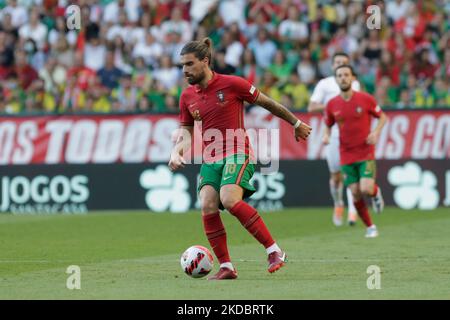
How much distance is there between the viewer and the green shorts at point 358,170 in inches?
638

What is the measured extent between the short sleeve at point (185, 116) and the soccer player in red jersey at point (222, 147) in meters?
0.03

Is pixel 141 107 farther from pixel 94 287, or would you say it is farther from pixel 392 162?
pixel 94 287

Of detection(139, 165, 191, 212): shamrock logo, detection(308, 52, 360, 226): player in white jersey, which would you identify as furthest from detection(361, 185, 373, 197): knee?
detection(139, 165, 191, 212): shamrock logo

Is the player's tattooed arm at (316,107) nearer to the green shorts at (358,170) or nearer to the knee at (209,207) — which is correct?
the green shorts at (358,170)

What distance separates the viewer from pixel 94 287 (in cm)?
1003

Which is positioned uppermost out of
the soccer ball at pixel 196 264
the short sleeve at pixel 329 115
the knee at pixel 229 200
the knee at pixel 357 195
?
the short sleeve at pixel 329 115

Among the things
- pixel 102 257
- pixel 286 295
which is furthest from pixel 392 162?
pixel 286 295

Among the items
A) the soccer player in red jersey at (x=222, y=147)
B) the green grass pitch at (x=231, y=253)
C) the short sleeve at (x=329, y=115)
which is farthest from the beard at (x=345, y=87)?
the soccer player in red jersey at (x=222, y=147)

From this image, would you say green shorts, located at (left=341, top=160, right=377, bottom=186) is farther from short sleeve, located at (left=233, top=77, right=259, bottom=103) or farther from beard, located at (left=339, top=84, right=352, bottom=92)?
short sleeve, located at (left=233, top=77, right=259, bottom=103)

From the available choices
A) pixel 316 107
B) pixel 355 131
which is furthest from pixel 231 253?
pixel 316 107

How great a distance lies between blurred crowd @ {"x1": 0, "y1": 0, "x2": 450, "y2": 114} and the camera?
23031 millimetres

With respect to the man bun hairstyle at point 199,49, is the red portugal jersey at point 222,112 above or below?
below
